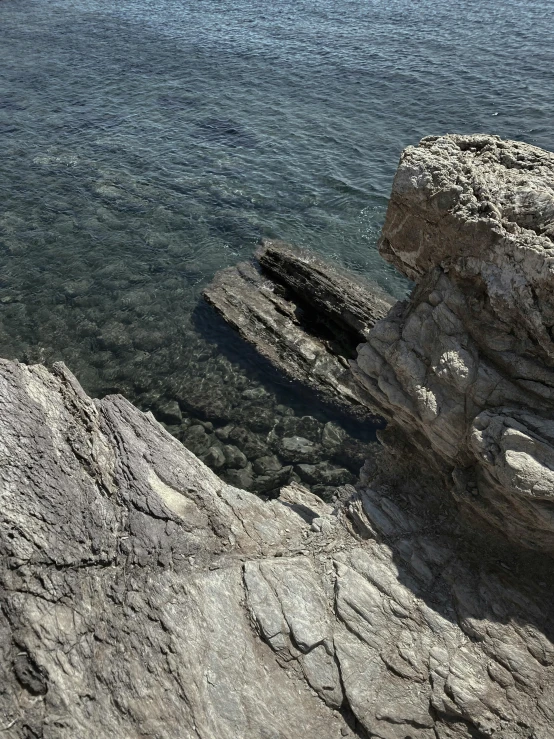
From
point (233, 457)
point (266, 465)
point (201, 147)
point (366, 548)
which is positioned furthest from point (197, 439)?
point (201, 147)

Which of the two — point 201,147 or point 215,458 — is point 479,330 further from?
point 201,147

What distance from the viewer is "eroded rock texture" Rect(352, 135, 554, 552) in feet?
34.1

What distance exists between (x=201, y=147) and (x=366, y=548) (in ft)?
107

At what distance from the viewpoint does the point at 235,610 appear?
11.2 metres

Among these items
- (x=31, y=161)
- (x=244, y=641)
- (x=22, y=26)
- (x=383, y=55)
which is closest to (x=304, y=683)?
(x=244, y=641)

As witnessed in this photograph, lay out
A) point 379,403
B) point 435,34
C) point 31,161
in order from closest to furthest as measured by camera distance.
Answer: point 379,403 < point 31,161 < point 435,34

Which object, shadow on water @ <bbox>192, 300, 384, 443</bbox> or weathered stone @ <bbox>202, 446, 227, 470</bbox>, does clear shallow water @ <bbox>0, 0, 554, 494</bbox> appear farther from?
weathered stone @ <bbox>202, 446, 227, 470</bbox>

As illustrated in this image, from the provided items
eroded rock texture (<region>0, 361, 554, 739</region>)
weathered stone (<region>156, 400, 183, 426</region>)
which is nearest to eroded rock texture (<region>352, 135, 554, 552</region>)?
eroded rock texture (<region>0, 361, 554, 739</region>)

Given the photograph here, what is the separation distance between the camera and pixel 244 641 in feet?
35.7

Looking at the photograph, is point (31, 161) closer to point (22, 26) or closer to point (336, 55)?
point (336, 55)

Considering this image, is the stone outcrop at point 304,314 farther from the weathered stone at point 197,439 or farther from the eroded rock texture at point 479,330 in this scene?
the eroded rock texture at point 479,330

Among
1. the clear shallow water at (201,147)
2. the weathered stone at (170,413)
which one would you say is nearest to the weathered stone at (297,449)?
the clear shallow water at (201,147)

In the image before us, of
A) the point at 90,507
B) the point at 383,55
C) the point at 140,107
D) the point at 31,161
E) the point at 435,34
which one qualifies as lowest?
the point at 90,507

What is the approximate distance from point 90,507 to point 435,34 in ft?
193
